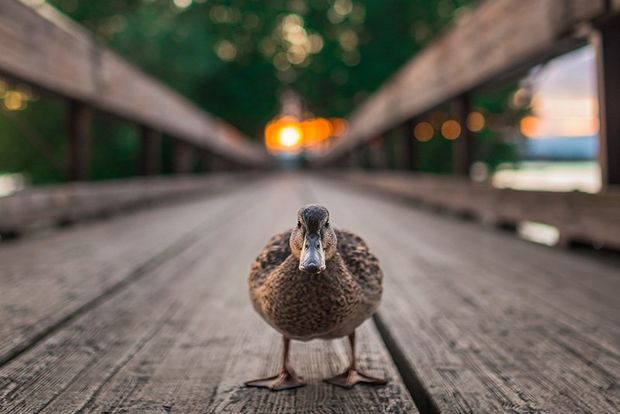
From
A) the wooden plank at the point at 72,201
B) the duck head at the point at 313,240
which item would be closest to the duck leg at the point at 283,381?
the duck head at the point at 313,240

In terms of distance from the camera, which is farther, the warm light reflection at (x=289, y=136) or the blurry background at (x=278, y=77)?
the warm light reflection at (x=289, y=136)

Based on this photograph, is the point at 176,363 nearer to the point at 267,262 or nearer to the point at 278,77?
the point at 267,262

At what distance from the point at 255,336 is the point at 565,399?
2.71 feet

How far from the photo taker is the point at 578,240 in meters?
2.94

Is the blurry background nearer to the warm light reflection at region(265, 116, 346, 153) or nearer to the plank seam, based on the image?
the plank seam

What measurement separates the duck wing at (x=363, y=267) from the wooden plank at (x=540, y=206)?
58.1 inches

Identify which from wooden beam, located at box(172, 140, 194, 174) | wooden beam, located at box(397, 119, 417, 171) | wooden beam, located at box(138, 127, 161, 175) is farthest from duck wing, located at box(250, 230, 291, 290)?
wooden beam, located at box(172, 140, 194, 174)

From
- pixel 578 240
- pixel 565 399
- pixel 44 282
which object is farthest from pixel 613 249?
pixel 44 282

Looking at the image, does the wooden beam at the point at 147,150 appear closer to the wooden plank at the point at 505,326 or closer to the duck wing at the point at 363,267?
the wooden plank at the point at 505,326

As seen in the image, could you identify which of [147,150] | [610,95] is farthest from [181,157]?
[610,95]

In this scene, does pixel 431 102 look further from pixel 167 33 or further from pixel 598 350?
pixel 167 33

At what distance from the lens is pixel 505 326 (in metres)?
1.72

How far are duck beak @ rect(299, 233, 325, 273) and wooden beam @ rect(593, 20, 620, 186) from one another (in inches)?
76.6

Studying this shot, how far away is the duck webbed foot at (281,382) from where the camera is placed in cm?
125
